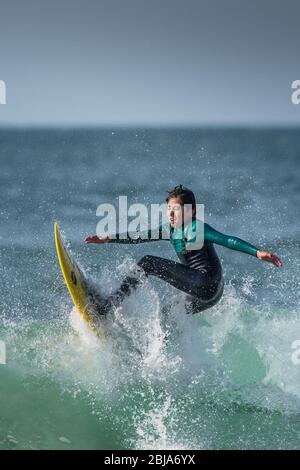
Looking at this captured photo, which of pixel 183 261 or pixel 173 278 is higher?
pixel 183 261

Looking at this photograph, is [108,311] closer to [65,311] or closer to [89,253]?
[65,311]

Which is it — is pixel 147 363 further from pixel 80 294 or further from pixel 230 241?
pixel 230 241

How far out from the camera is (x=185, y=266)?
8.05m

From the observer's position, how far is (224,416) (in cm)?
788

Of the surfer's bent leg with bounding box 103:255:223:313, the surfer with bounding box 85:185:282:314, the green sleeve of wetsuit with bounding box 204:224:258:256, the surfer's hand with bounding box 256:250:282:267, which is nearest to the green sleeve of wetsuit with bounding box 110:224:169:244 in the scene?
the surfer with bounding box 85:185:282:314

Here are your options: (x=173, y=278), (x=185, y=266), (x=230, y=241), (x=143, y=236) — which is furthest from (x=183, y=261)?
(x=230, y=241)

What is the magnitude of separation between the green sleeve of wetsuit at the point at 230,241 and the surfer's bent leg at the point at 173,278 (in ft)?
1.31

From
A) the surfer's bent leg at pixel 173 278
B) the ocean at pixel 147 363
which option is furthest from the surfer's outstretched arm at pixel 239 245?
the ocean at pixel 147 363

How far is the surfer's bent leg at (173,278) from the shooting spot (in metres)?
7.98

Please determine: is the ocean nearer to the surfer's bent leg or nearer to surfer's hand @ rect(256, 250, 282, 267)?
the surfer's bent leg

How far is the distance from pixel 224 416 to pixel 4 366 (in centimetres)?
242

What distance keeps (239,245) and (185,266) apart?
69cm
